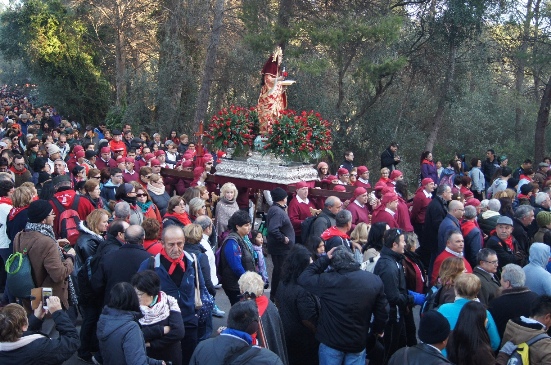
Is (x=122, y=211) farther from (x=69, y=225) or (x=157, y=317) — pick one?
(x=157, y=317)

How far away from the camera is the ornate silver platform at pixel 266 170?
10.9 m

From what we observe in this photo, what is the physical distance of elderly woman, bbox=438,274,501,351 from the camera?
190 inches

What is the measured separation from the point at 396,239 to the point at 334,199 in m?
2.24

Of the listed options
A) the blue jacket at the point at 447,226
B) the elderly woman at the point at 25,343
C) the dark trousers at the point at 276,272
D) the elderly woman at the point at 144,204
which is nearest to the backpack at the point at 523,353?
the elderly woman at the point at 25,343

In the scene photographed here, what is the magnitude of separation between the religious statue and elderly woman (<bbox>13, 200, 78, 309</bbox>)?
6208mm

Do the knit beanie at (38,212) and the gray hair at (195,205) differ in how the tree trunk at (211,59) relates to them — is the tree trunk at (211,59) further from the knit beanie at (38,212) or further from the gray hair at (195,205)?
the knit beanie at (38,212)

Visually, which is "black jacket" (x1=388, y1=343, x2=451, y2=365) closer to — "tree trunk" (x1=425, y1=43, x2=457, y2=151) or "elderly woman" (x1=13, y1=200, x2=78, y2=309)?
"elderly woman" (x1=13, y1=200, x2=78, y2=309)

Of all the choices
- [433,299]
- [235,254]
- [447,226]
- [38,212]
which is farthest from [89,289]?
[447,226]

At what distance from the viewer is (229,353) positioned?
3.86 metres

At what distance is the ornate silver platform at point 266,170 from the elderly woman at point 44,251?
5.23 m

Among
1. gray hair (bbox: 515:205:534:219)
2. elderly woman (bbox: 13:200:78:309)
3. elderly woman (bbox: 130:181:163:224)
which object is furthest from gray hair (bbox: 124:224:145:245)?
gray hair (bbox: 515:205:534:219)

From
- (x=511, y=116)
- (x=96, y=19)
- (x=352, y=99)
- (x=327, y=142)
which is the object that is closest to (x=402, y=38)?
(x=352, y=99)

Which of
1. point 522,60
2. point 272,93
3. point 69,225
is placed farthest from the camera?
point 522,60

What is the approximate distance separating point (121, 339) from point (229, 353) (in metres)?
0.89
